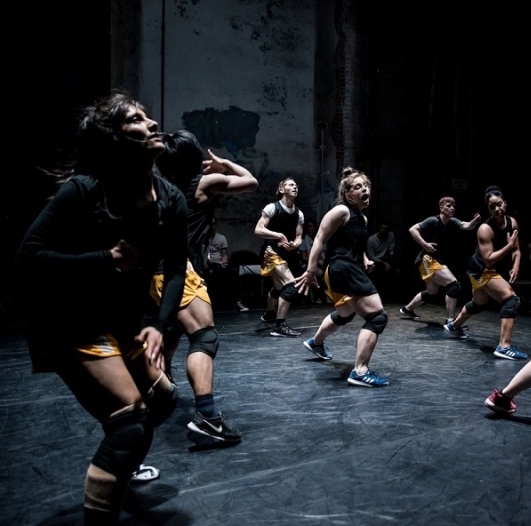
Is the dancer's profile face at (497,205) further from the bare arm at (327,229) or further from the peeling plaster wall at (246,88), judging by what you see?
the peeling plaster wall at (246,88)

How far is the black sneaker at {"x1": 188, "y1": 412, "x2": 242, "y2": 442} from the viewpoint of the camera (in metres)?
3.25

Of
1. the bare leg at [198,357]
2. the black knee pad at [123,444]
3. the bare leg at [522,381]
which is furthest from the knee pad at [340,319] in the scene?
the black knee pad at [123,444]

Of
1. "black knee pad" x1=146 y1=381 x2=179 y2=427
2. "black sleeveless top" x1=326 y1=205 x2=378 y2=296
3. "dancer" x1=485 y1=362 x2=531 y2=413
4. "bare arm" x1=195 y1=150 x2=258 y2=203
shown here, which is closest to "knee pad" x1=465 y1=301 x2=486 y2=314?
"black sleeveless top" x1=326 y1=205 x2=378 y2=296

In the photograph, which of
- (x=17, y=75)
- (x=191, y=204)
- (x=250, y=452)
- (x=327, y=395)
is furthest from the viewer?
(x=17, y=75)

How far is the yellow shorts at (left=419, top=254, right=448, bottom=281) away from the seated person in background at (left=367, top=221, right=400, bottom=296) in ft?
9.14

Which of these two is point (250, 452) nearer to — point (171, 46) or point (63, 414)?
point (63, 414)

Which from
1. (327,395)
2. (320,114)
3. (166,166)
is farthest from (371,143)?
(166,166)

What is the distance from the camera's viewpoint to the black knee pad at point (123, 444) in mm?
1849

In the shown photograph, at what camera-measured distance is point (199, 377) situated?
10.8ft

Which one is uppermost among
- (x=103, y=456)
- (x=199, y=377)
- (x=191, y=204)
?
(x=191, y=204)

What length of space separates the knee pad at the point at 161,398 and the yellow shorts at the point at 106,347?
0.28 metres

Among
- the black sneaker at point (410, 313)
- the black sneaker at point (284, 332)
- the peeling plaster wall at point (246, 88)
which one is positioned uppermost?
the peeling plaster wall at point (246, 88)

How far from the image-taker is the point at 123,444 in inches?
73.4

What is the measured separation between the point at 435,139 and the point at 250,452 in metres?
10.5
